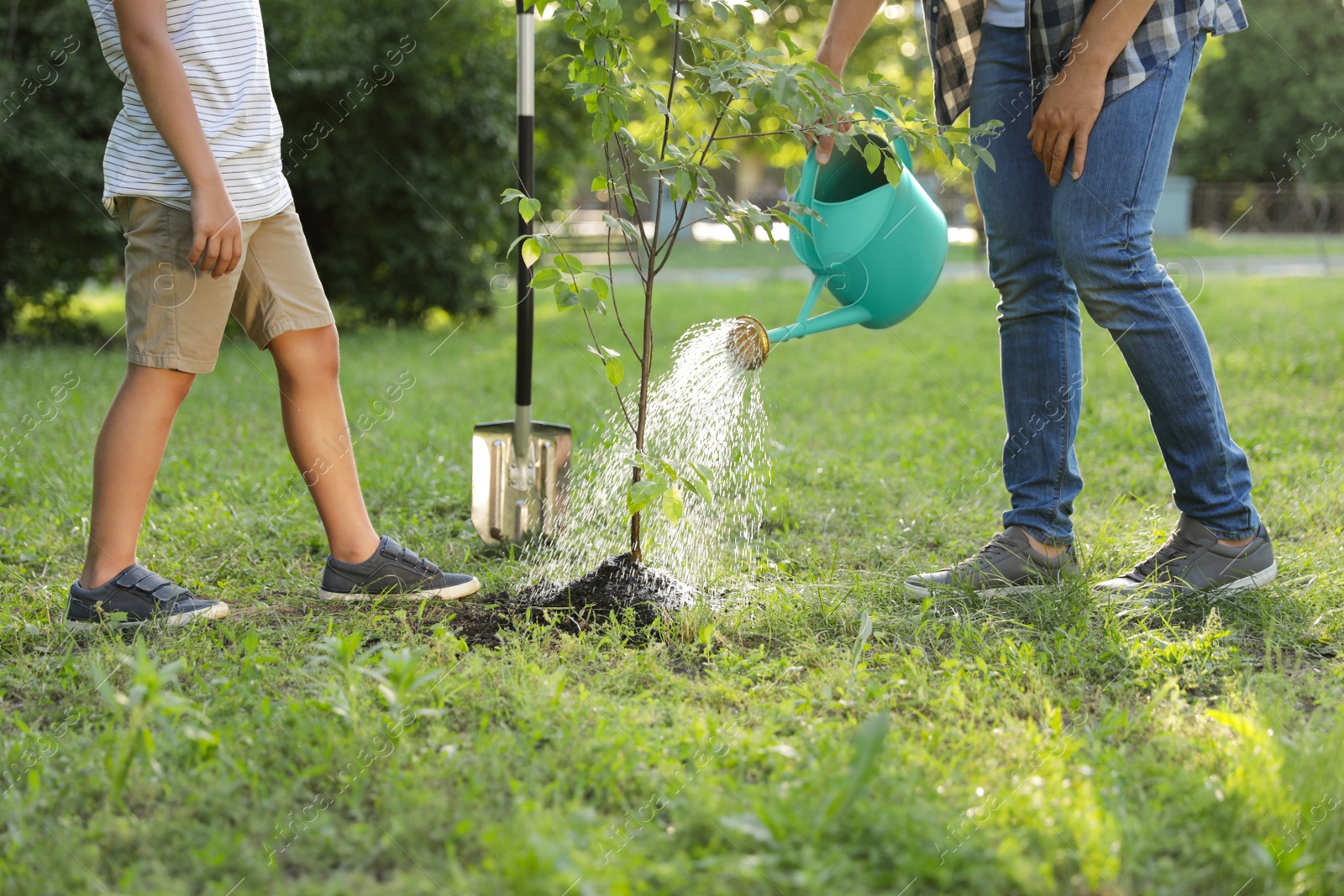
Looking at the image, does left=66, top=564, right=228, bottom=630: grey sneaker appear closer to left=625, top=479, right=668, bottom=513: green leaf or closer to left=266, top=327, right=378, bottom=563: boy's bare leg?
left=266, top=327, right=378, bottom=563: boy's bare leg

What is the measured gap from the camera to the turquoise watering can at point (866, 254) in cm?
216

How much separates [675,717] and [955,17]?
1.51m

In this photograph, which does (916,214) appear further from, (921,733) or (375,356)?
(375,356)

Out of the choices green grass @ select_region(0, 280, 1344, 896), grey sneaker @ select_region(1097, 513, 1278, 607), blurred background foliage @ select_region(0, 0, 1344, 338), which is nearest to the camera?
green grass @ select_region(0, 280, 1344, 896)

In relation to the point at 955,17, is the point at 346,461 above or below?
below

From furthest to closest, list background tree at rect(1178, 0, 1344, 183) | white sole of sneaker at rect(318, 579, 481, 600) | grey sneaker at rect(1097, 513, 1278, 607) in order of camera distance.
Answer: background tree at rect(1178, 0, 1344, 183)
white sole of sneaker at rect(318, 579, 481, 600)
grey sneaker at rect(1097, 513, 1278, 607)

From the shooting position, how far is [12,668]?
1864mm

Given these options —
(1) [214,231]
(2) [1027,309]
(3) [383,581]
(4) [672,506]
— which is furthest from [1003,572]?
(1) [214,231]

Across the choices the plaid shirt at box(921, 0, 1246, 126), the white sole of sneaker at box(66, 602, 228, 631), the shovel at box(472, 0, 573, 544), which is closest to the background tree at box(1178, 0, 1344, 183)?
the plaid shirt at box(921, 0, 1246, 126)

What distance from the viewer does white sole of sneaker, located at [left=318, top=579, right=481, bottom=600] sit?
87.0 inches

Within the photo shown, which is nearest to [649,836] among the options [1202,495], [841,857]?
[841,857]

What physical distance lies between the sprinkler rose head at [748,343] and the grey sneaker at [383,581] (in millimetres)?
759

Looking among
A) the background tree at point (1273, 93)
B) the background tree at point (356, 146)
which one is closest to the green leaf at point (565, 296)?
the background tree at point (356, 146)

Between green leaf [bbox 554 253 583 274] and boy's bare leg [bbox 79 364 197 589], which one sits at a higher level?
green leaf [bbox 554 253 583 274]
